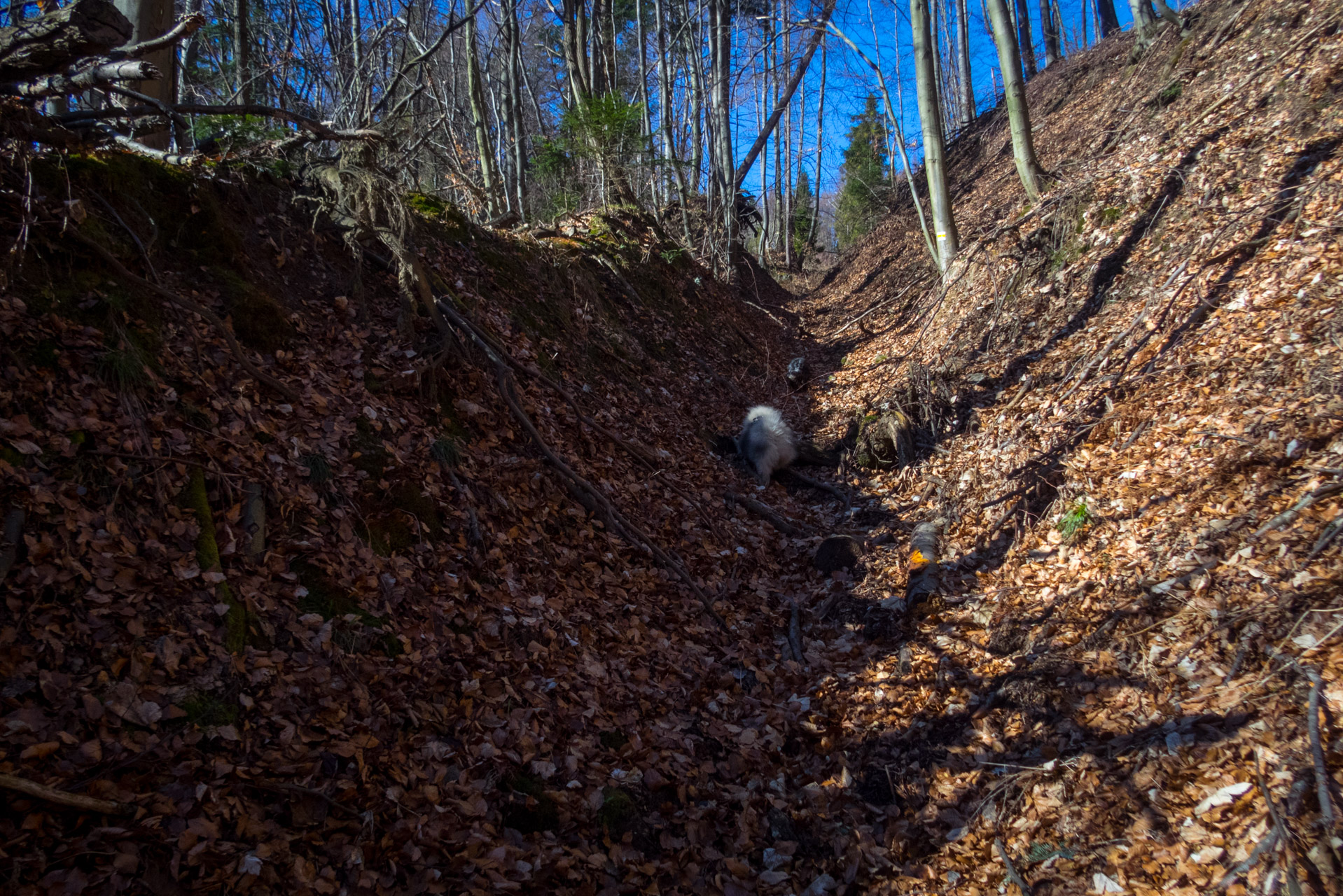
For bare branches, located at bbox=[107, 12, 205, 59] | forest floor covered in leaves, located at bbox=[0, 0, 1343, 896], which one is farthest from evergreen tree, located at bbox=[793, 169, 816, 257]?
bare branches, located at bbox=[107, 12, 205, 59]

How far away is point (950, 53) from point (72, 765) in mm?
35996

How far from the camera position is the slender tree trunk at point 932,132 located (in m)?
10.1

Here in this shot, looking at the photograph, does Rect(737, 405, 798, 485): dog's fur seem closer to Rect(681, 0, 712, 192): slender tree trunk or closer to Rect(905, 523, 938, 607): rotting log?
Rect(905, 523, 938, 607): rotting log

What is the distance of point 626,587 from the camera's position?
18.4 ft

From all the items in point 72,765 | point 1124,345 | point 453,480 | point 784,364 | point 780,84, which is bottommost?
point 72,765

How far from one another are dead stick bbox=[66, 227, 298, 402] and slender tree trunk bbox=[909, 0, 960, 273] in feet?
31.6

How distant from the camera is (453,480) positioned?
5.21 meters

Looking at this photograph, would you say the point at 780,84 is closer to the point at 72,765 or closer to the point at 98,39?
the point at 98,39

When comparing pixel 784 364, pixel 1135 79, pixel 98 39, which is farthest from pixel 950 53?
pixel 98 39

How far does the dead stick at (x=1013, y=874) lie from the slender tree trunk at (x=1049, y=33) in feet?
93.9

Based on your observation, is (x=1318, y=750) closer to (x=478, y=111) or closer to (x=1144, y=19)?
(x=478, y=111)

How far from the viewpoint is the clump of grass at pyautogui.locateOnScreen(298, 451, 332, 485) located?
4.40 meters

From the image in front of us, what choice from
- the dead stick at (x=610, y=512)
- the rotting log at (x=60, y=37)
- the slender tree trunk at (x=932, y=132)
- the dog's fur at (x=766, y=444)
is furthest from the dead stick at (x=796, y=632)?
the slender tree trunk at (x=932, y=132)

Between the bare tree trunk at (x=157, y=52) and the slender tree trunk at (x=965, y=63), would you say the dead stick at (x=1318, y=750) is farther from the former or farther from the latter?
the slender tree trunk at (x=965, y=63)
